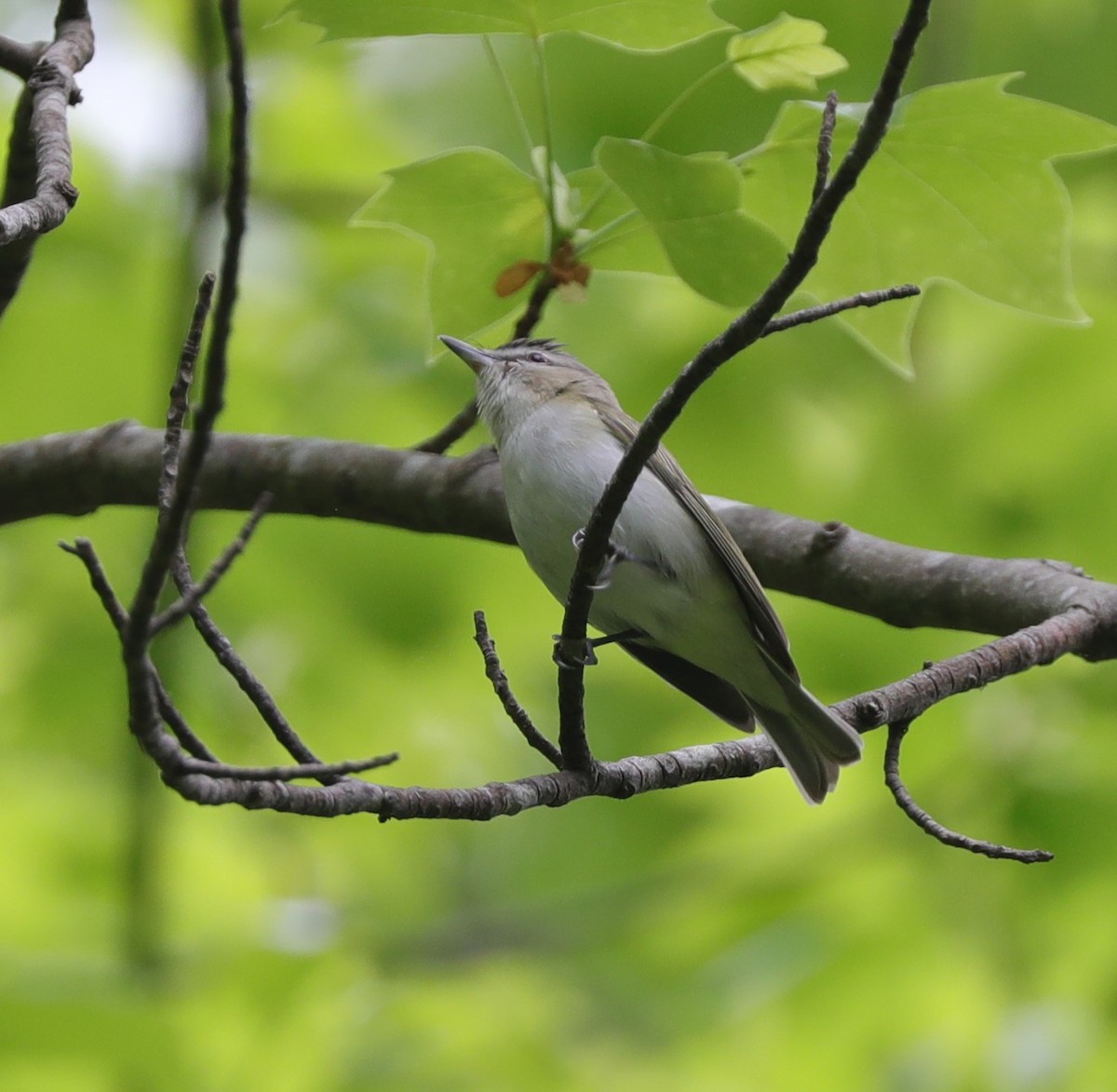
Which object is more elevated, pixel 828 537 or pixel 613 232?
pixel 613 232

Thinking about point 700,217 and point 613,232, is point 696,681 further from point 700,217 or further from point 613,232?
point 700,217

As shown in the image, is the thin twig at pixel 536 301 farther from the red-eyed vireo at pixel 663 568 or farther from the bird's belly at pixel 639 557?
the bird's belly at pixel 639 557

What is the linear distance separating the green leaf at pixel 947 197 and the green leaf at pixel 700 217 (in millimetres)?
325

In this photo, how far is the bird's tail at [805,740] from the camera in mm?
3424

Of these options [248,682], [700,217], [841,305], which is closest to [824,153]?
[841,305]

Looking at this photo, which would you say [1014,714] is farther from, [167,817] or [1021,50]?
[167,817]

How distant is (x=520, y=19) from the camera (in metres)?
2.98

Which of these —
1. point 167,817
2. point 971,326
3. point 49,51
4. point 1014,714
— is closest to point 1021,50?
point 971,326

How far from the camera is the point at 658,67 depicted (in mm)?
4910

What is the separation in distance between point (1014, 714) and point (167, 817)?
3.22m

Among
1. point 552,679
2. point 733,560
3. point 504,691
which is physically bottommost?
point 552,679

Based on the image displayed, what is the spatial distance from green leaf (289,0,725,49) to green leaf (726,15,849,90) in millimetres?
101

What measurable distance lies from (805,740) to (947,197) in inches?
56.9

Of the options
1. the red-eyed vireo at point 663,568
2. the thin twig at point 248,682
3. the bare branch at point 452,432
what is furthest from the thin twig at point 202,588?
the bare branch at point 452,432
